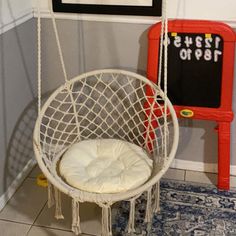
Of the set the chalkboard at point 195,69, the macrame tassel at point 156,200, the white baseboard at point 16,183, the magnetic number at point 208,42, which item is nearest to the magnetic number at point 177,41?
the chalkboard at point 195,69

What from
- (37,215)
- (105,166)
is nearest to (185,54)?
(105,166)

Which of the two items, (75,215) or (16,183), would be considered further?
(16,183)

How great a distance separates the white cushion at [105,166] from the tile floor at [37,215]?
0.37m

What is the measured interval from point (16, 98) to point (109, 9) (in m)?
0.66

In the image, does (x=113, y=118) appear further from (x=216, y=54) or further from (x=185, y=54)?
(x=216, y=54)

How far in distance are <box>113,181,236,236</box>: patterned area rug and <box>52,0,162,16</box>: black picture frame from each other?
93 centimetres

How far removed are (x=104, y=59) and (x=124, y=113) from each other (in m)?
0.32

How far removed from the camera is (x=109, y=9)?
6.72 ft

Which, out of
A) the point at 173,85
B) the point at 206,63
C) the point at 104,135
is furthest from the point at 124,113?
the point at 206,63

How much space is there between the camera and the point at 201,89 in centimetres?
204

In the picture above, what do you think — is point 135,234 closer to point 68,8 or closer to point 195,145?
point 195,145

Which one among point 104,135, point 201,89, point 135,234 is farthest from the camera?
point 104,135

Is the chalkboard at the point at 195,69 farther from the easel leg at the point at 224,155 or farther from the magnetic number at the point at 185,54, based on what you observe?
the easel leg at the point at 224,155

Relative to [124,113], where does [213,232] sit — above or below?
below
